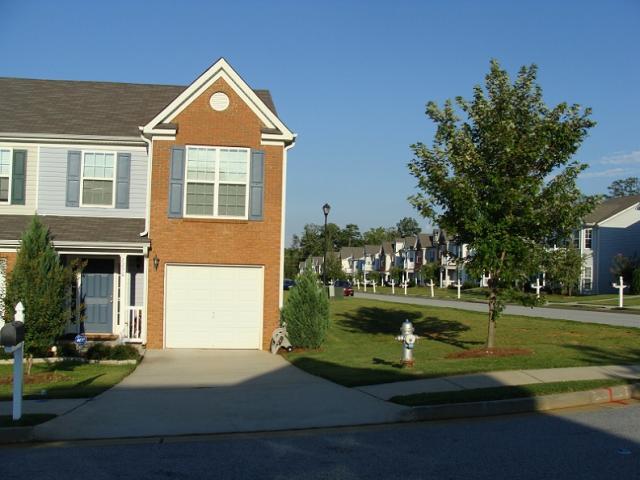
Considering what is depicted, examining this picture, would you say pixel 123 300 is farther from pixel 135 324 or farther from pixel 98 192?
pixel 98 192

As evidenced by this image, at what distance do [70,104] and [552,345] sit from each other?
50.9ft

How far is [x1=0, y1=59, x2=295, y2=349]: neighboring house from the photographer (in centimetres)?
1750

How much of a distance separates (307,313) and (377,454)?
9.91 m

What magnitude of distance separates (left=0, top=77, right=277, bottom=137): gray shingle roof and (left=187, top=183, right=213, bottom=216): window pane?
8.34ft

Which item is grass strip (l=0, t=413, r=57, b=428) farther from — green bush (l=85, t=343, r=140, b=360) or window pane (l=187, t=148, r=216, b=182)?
window pane (l=187, t=148, r=216, b=182)

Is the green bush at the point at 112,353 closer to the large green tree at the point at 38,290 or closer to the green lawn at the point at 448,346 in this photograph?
the large green tree at the point at 38,290

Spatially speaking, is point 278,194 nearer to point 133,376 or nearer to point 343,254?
point 133,376

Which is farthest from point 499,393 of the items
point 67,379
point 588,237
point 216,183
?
point 588,237

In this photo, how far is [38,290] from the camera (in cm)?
1512

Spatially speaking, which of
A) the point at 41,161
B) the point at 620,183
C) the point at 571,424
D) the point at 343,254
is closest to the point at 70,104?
the point at 41,161

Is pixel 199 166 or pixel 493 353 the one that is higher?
pixel 199 166

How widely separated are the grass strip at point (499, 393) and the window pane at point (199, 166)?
9765mm

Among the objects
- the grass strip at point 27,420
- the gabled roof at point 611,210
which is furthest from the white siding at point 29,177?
the gabled roof at point 611,210

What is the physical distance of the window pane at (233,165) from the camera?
17797mm
